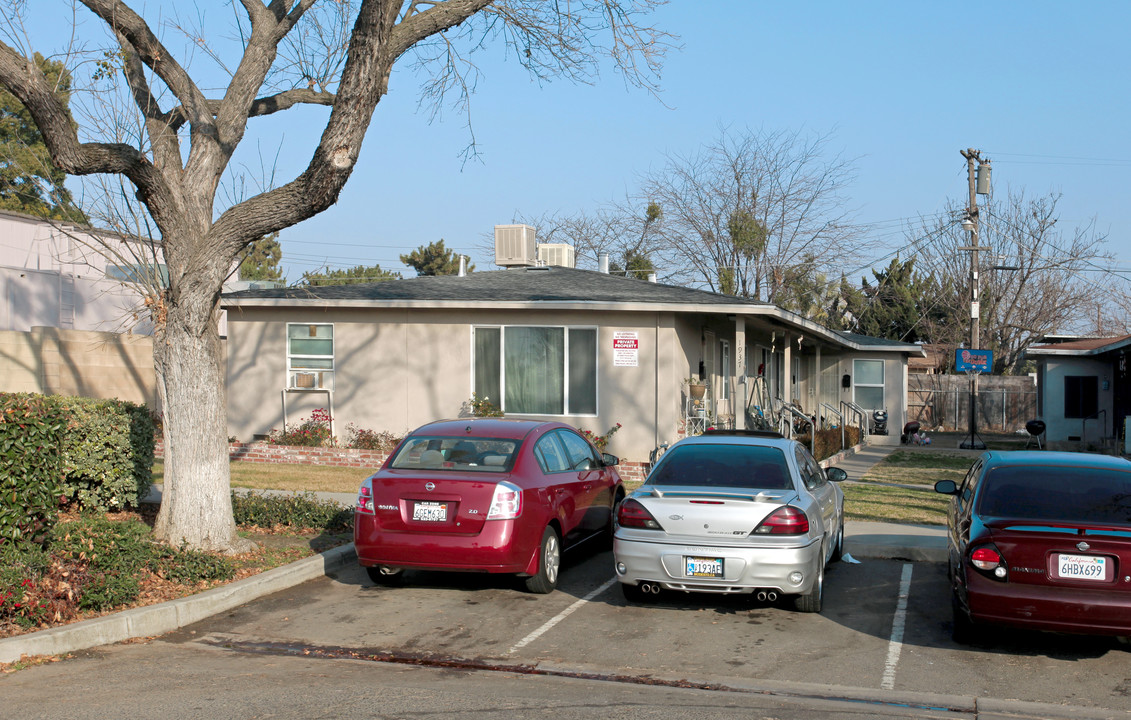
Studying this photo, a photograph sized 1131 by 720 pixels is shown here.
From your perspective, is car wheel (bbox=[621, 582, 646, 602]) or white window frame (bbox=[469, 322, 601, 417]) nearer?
car wheel (bbox=[621, 582, 646, 602])

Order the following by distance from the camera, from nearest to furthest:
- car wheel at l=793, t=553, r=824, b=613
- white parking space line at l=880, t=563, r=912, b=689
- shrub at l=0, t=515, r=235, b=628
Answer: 1. white parking space line at l=880, t=563, r=912, b=689
2. shrub at l=0, t=515, r=235, b=628
3. car wheel at l=793, t=553, r=824, b=613

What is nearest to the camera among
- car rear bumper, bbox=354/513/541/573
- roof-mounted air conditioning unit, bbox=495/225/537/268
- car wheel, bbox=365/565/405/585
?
car rear bumper, bbox=354/513/541/573

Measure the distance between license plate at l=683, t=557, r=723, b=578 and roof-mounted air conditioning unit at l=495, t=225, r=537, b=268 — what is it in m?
15.3

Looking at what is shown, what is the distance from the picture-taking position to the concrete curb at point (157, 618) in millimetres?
6859

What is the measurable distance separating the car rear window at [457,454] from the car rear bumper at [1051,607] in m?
3.98

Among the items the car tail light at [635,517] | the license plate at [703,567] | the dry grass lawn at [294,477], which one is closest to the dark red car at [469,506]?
the car tail light at [635,517]

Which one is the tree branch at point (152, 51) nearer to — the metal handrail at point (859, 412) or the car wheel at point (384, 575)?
the car wheel at point (384, 575)

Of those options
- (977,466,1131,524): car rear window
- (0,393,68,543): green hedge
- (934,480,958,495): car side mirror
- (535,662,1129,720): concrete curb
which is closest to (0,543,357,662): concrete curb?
(0,393,68,543): green hedge

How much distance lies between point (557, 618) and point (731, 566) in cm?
149

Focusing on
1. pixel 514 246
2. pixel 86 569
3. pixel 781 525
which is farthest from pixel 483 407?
pixel 781 525

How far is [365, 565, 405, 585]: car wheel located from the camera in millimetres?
9305

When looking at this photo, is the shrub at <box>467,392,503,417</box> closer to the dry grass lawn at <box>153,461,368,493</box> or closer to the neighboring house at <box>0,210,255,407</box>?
the dry grass lawn at <box>153,461,368,493</box>

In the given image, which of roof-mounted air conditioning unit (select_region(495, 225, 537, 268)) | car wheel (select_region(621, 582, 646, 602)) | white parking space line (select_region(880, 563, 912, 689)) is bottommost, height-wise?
white parking space line (select_region(880, 563, 912, 689))

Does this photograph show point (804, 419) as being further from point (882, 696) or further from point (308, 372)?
point (882, 696)
